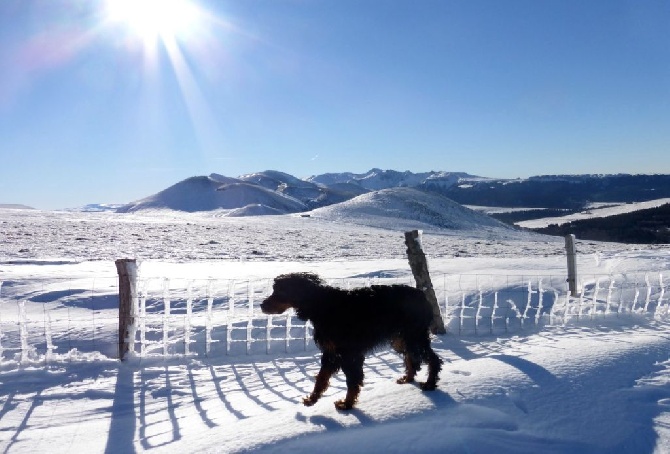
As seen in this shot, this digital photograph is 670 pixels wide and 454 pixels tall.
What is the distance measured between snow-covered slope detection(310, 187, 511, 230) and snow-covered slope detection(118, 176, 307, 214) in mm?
39335

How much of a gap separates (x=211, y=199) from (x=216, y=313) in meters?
101

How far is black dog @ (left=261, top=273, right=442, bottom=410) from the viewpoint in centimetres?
463

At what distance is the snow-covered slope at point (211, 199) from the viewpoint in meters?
102

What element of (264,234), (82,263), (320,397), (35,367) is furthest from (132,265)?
(264,234)

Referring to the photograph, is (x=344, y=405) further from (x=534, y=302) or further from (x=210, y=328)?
(x=534, y=302)

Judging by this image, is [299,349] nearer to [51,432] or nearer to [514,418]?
[51,432]

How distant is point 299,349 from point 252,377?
152cm

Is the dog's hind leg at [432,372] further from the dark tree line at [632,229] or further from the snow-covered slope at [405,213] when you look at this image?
the snow-covered slope at [405,213]

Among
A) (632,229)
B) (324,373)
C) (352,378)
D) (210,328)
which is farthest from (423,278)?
(632,229)

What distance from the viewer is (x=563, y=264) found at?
15.9 m

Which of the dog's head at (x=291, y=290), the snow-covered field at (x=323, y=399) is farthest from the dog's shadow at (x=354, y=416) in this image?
the dog's head at (x=291, y=290)

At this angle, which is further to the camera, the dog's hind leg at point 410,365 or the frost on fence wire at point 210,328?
the frost on fence wire at point 210,328

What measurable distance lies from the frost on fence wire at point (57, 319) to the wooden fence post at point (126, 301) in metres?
0.57

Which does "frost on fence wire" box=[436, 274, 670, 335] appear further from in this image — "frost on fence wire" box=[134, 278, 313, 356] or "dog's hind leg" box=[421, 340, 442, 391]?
"dog's hind leg" box=[421, 340, 442, 391]
